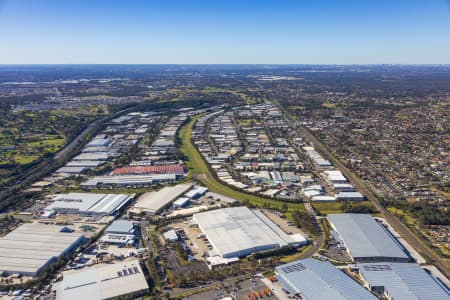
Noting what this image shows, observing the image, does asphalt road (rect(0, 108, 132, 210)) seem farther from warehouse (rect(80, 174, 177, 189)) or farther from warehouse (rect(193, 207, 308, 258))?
warehouse (rect(193, 207, 308, 258))

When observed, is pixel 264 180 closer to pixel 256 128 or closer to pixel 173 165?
pixel 173 165

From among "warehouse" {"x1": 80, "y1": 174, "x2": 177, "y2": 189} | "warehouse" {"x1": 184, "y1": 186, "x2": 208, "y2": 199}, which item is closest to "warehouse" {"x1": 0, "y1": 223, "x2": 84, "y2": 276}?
"warehouse" {"x1": 80, "y1": 174, "x2": 177, "y2": 189}

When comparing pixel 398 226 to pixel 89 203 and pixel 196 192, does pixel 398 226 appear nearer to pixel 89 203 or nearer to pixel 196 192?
pixel 196 192

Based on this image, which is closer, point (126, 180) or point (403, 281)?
point (403, 281)

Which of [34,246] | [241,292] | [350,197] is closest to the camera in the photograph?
[241,292]

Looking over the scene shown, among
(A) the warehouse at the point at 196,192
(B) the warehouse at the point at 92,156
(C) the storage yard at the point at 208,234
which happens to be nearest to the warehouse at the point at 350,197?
(C) the storage yard at the point at 208,234

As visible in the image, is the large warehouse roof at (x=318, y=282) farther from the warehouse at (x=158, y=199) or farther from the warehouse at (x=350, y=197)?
the warehouse at (x=158, y=199)

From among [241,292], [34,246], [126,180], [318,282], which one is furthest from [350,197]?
[34,246]

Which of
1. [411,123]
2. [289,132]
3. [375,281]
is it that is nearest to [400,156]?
[289,132]
